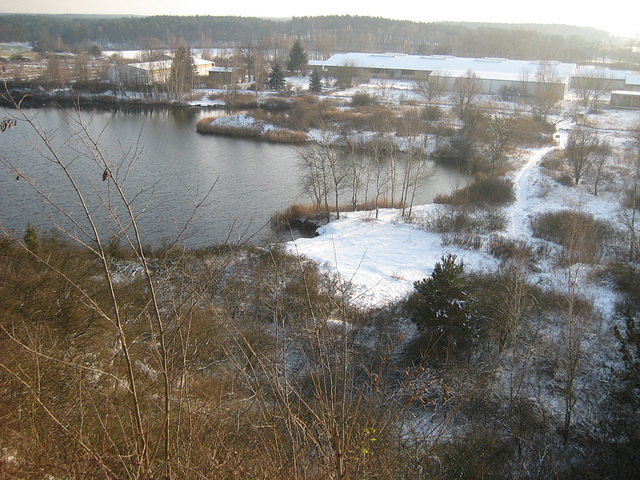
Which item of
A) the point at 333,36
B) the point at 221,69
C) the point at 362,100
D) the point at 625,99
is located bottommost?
the point at 362,100

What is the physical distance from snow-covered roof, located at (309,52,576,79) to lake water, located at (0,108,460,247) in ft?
98.5

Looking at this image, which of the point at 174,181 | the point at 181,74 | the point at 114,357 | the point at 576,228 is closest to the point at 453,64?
the point at 181,74

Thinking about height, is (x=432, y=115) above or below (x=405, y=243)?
above

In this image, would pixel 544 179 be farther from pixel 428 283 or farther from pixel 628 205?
pixel 428 283

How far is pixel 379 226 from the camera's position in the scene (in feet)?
59.6

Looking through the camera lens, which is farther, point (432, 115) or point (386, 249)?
point (432, 115)

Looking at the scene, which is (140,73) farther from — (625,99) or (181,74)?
(625,99)

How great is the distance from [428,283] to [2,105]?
123 ft

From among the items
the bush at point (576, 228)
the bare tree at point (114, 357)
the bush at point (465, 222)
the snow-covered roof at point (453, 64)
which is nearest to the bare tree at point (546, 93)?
the snow-covered roof at point (453, 64)

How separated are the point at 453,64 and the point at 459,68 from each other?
128 inches

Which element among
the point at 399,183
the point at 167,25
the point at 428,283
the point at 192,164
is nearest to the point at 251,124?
the point at 192,164

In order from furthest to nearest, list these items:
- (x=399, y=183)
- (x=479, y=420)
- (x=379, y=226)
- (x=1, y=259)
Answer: (x=399, y=183) → (x=379, y=226) → (x=1, y=259) → (x=479, y=420)

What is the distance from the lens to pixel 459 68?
52.1 meters

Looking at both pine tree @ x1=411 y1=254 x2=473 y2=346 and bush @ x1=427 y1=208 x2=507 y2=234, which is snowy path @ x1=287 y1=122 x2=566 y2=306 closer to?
bush @ x1=427 y1=208 x2=507 y2=234
